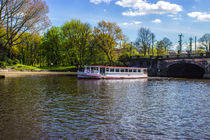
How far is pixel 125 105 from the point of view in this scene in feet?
60.6

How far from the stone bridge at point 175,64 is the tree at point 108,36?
364 inches

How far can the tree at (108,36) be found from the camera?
257ft

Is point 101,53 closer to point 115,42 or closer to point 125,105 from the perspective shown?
point 115,42

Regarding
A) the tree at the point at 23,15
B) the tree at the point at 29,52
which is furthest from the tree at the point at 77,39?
the tree at the point at 23,15

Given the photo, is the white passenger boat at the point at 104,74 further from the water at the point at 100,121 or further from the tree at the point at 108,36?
the water at the point at 100,121

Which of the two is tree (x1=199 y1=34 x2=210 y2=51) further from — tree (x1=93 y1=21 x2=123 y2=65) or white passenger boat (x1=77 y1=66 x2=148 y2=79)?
white passenger boat (x1=77 y1=66 x2=148 y2=79)

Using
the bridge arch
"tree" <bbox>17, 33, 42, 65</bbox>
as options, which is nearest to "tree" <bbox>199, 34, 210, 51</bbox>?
the bridge arch

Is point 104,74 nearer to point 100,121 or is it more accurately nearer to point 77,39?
point 77,39

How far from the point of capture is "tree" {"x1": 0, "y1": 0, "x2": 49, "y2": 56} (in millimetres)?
37812

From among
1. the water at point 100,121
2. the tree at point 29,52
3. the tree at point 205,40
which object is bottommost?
the water at point 100,121

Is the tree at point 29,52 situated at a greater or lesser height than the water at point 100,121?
greater

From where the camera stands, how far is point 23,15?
1572 inches

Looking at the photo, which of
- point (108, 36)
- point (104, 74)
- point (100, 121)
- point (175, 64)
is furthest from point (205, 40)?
point (100, 121)

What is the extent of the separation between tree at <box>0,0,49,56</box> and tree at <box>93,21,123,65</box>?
124ft
